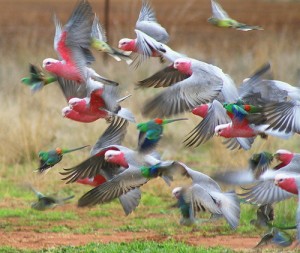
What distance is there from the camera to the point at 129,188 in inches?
314

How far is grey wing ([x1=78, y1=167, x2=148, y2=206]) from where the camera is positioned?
790 centimetres

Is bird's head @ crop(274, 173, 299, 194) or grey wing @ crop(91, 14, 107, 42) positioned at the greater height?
grey wing @ crop(91, 14, 107, 42)

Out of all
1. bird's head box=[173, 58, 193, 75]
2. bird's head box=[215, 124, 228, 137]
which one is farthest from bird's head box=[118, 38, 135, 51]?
bird's head box=[215, 124, 228, 137]

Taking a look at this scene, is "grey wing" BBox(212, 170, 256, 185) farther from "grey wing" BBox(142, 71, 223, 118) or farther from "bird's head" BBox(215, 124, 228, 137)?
"grey wing" BBox(142, 71, 223, 118)

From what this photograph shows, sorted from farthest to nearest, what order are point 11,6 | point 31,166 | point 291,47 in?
point 11,6 < point 291,47 < point 31,166

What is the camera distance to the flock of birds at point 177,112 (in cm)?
771

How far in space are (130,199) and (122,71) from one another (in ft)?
32.9

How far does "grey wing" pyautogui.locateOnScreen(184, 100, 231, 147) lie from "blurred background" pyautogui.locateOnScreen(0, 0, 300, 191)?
1.53m

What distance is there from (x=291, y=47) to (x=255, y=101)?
1515 centimetres

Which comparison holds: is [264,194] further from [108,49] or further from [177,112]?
[108,49]

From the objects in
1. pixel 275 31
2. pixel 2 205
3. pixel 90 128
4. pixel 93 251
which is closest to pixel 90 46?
pixel 93 251

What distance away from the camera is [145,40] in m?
8.08

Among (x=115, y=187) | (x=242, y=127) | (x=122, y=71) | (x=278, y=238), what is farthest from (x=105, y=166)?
(x=122, y=71)

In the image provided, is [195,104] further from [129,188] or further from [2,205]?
[2,205]
